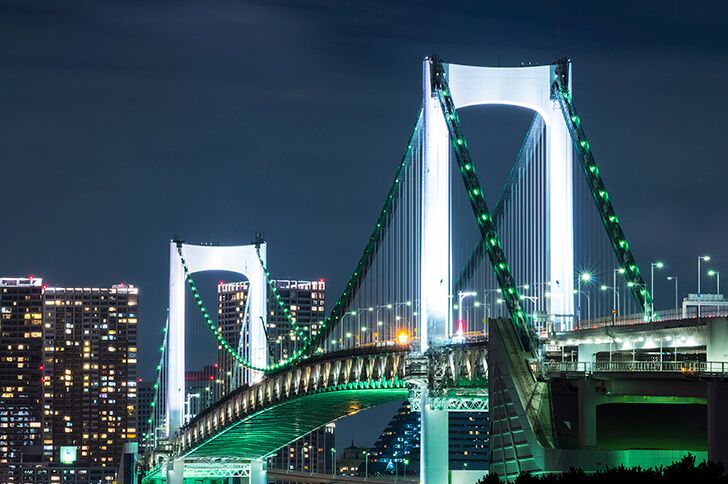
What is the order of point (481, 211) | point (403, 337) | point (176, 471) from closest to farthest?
point (481, 211)
point (403, 337)
point (176, 471)

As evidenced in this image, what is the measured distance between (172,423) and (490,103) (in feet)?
139

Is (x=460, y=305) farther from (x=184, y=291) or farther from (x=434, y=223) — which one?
(x=184, y=291)

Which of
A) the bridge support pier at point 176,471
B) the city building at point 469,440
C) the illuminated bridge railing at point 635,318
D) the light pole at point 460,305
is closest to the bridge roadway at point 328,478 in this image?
the bridge support pier at point 176,471

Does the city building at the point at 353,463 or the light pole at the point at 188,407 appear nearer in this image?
the light pole at the point at 188,407

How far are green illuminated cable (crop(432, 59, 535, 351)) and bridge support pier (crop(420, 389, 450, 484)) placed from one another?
6722mm

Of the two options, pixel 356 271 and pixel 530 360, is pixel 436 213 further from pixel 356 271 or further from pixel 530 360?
pixel 356 271

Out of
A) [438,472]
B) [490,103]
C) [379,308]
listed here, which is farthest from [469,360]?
[379,308]

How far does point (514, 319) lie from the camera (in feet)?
211

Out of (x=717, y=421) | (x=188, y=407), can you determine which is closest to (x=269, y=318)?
(x=188, y=407)

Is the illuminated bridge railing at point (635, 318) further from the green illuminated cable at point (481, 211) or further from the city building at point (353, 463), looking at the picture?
the city building at point (353, 463)

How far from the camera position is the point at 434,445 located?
2854 inches

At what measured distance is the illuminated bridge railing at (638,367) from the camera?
2211 inches

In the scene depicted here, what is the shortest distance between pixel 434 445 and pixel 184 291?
47.4 metres

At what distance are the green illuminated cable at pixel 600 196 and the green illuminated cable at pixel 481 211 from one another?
11.0 feet
